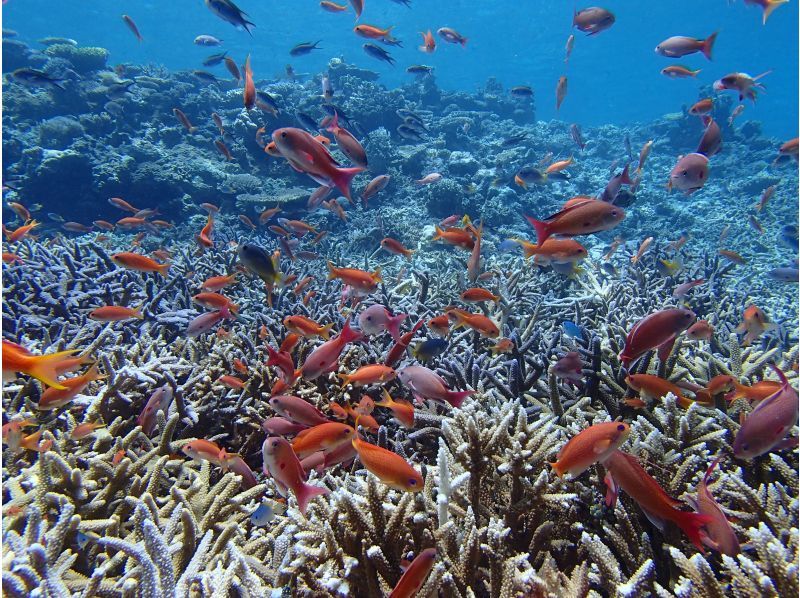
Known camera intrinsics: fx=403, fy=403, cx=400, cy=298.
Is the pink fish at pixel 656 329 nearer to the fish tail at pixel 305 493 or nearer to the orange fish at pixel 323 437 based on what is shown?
the orange fish at pixel 323 437

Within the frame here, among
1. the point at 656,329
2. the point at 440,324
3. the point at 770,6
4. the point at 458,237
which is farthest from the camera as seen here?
the point at 770,6

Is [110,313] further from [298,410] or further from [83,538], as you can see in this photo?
[298,410]

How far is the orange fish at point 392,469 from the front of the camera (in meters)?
1.70

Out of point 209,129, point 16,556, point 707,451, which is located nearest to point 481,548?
point 707,451

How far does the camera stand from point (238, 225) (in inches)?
455

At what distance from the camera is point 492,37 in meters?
80.9

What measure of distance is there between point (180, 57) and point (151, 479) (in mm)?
100491

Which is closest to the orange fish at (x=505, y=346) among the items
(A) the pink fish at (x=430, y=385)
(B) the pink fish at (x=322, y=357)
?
(A) the pink fish at (x=430, y=385)

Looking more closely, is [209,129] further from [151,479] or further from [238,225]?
[151,479]

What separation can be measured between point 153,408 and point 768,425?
3.50m

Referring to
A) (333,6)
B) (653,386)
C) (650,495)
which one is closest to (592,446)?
(650,495)

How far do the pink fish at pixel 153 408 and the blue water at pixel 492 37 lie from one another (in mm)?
61140

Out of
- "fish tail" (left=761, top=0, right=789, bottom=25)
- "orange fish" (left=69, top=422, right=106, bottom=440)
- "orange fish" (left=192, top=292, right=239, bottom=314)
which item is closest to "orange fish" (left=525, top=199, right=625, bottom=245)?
"orange fish" (left=192, top=292, right=239, bottom=314)

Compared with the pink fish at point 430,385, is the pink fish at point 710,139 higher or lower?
higher
